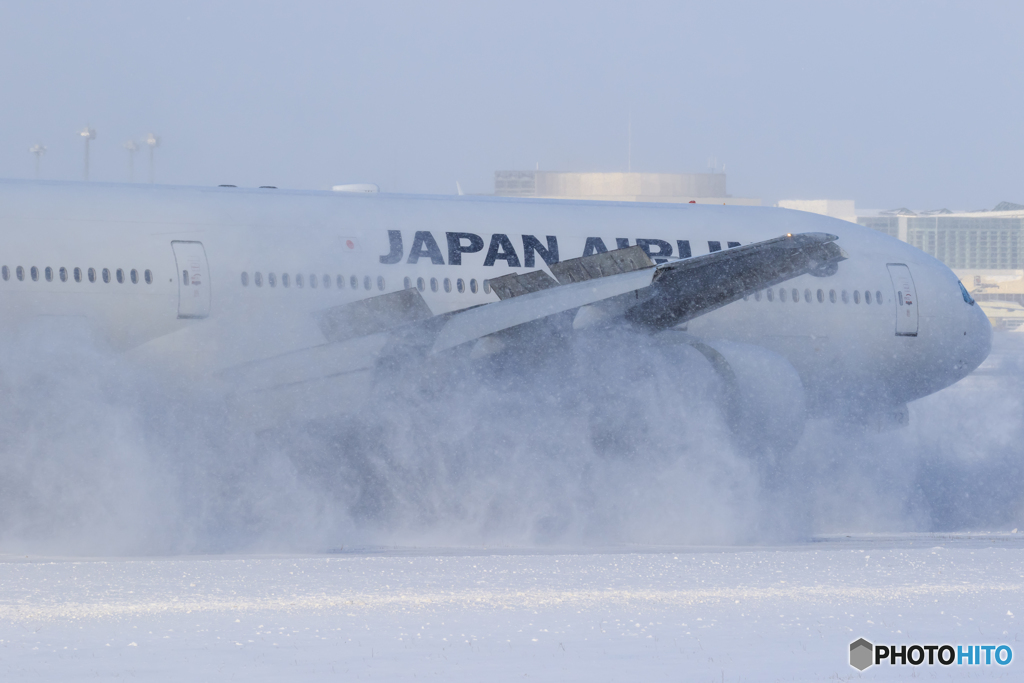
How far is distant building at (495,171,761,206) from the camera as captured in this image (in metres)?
114

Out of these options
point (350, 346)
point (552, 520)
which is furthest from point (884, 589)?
point (350, 346)

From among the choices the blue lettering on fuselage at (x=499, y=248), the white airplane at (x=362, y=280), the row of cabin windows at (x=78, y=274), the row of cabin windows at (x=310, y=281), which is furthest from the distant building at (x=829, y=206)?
the row of cabin windows at (x=78, y=274)

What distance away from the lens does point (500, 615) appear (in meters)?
7.82

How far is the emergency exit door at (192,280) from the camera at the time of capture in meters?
12.9

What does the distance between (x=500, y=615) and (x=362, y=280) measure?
662 cm

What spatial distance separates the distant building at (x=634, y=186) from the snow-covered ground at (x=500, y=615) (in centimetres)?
9983

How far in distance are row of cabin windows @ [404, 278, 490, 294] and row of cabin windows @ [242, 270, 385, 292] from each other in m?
0.42

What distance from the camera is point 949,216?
160m

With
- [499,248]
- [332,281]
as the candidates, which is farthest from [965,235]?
[332,281]

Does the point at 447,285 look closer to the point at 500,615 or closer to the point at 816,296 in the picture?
the point at 816,296

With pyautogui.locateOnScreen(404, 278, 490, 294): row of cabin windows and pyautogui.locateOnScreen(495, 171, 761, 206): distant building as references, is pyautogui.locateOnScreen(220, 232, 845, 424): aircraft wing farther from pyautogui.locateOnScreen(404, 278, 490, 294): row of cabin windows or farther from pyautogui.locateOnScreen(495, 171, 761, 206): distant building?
A: pyautogui.locateOnScreen(495, 171, 761, 206): distant building

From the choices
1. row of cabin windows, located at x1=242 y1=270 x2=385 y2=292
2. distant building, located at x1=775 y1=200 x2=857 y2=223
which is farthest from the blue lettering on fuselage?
distant building, located at x1=775 y1=200 x2=857 y2=223

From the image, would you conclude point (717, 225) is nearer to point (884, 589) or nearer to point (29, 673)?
point (884, 589)

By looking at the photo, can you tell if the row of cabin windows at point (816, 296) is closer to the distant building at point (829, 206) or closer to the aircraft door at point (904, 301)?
the aircraft door at point (904, 301)
